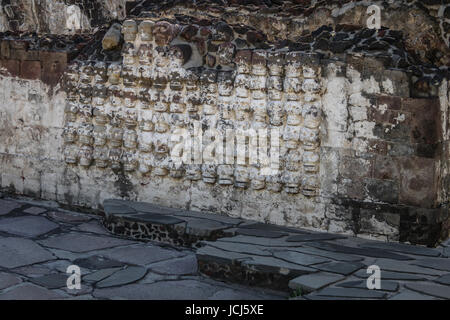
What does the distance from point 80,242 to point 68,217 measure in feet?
2.90

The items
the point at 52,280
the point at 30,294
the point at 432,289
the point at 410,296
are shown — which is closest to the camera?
the point at 410,296

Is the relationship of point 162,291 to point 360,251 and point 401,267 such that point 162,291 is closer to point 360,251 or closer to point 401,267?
point 360,251

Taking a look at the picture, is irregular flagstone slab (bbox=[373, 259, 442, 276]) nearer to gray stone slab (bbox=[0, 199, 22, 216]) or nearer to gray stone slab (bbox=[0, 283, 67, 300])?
gray stone slab (bbox=[0, 283, 67, 300])

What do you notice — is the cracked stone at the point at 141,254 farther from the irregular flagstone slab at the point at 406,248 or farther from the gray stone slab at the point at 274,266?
→ the irregular flagstone slab at the point at 406,248

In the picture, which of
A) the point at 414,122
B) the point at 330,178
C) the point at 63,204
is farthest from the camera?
the point at 63,204

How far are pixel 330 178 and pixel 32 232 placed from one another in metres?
2.79

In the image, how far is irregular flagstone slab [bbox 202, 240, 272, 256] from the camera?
536 centimetres

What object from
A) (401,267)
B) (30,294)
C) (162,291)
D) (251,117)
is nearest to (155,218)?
(251,117)

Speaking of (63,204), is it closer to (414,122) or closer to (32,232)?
(32,232)

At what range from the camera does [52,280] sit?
5.32m

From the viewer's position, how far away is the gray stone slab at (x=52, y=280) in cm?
520

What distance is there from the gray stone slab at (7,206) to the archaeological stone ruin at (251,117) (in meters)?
0.22
